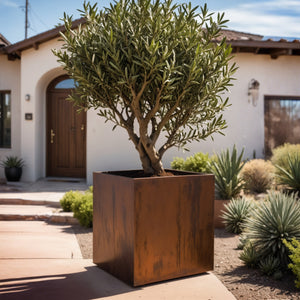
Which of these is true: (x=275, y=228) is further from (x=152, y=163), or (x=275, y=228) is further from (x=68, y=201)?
(x=68, y=201)

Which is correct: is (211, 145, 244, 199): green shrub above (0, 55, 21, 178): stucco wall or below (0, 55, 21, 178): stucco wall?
below

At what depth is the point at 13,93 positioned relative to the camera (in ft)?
34.7

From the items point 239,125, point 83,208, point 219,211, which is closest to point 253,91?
point 239,125

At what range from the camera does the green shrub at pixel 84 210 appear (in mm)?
5805

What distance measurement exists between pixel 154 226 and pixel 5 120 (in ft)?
29.6

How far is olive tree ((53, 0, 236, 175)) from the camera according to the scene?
2.98 meters

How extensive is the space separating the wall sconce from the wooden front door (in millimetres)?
4712

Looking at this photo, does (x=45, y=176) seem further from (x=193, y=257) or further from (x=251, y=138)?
(x=193, y=257)

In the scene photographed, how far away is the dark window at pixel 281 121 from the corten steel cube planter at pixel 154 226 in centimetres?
730

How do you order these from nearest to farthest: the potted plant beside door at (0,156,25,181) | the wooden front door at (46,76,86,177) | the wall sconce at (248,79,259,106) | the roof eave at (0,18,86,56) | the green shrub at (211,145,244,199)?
1. the green shrub at (211,145,244,199)
2. the roof eave at (0,18,86,56)
3. the potted plant beside door at (0,156,25,181)
4. the wall sconce at (248,79,259,106)
5. the wooden front door at (46,76,86,177)

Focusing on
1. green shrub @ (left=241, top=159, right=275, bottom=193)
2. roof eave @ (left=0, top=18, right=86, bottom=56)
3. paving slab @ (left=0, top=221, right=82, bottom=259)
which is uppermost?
roof eave @ (left=0, top=18, right=86, bottom=56)

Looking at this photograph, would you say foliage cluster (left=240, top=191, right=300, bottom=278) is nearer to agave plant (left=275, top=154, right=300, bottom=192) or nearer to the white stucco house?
agave plant (left=275, top=154, right=300, bottom=192)

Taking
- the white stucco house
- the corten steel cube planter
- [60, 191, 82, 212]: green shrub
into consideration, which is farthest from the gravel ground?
the white stucco house

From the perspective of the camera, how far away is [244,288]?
10.8ft
